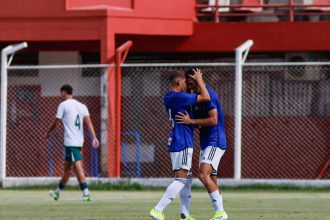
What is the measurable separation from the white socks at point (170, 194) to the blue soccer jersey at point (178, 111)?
40cm

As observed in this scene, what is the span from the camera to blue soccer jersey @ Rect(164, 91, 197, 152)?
13.4m

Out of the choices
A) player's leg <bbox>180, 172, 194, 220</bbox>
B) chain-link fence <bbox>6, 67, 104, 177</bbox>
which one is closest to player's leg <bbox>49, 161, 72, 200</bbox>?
player's leg <bbox>180, 172, 194, 220</bbox>

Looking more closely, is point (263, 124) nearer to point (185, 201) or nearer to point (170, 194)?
point (185, 201)

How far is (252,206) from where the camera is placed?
54.7 feet

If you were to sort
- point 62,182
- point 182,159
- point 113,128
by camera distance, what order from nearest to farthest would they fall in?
point 182,159 < point 62,182 < point 113,128

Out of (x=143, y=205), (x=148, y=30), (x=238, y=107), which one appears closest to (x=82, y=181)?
(x=143, y=205)

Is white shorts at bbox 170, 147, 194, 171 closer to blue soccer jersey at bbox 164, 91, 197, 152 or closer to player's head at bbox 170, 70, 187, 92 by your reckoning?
blue soccer jersey at bbox 164, 91, 197, 152

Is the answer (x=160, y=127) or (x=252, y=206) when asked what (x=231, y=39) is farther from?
(x=252, y=206)

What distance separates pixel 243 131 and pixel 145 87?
92.4 inches

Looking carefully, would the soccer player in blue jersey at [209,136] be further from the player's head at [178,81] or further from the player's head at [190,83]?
the player's head at [178,81]

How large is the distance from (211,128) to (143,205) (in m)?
3.59

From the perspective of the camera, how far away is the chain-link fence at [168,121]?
23750 millimetres

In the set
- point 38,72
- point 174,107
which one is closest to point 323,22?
point 38,72

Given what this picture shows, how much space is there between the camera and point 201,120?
13.5 m
